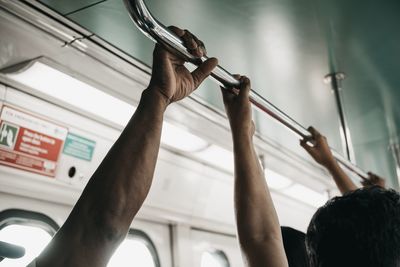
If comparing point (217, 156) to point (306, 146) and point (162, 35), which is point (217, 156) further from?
point (162, 35)

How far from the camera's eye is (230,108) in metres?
1.42

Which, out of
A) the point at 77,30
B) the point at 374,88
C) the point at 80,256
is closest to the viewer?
the point at 80,256

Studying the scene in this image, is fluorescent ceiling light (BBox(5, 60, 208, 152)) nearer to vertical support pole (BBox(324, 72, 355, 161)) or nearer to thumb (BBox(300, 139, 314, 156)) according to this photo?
thumb (BBox(300, 139, 314, 156))

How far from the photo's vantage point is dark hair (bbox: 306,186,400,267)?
100 centimetres

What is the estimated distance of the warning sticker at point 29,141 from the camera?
66.1 inches

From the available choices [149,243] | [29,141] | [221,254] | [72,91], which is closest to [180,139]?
[149,243]

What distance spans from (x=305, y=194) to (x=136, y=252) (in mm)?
1888

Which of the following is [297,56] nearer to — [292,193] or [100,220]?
A: [100,220]

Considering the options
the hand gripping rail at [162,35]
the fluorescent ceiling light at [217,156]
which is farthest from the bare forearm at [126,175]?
the fluorescent ceiling light at [217,156]

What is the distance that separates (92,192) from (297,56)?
1329 mm

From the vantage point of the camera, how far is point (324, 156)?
1927mm

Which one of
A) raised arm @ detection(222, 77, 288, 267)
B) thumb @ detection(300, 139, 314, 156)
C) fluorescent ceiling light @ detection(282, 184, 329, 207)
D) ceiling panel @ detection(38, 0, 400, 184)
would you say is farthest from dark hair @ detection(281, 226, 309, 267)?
fluorescent ceiling light @ detection(282, 184, 329, 207)

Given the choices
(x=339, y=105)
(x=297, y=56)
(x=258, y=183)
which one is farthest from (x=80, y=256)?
(x=339, y=105)

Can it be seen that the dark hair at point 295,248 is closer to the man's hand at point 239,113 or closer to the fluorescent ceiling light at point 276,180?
the man's hand at point 239,113
